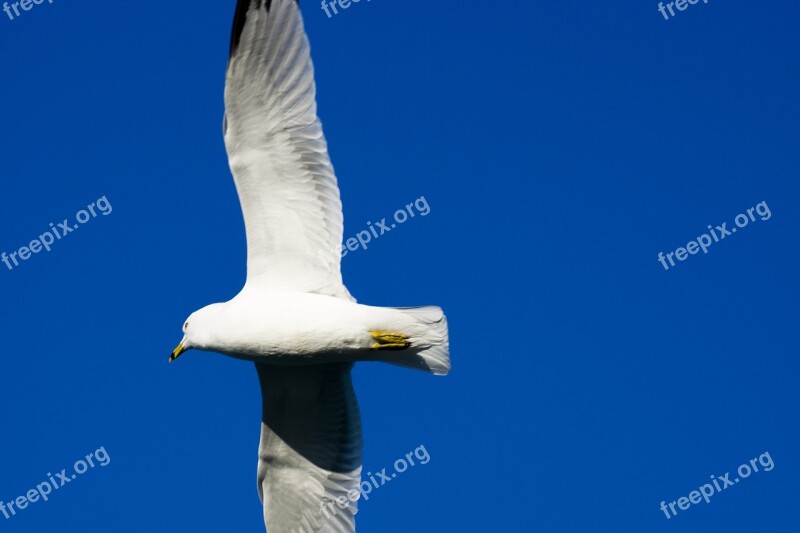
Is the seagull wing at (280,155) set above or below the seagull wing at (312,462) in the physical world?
above

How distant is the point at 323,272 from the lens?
39.1 ft

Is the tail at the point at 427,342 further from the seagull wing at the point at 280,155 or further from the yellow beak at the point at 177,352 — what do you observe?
the yellow beak at the point at 177,352

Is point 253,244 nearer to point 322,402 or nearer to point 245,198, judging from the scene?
point 245,198

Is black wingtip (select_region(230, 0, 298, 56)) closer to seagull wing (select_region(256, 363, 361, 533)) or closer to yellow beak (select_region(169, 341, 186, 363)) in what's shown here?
yellow beak (select_region(169, 341, 186, 363))

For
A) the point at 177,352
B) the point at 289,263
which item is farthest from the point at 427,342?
the point at 177,352

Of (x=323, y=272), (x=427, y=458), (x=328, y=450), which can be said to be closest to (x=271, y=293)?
(x=323, y=272)

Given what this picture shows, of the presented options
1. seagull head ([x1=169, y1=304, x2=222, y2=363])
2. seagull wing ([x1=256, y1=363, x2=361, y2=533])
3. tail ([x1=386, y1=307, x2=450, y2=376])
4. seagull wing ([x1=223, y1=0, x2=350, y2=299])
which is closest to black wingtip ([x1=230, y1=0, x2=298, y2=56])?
seagull wing ([x1=223, y1=0, x2=350, y2=299])

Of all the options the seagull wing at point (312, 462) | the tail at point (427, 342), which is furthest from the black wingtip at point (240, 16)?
the seagull wing at point (312, 462)

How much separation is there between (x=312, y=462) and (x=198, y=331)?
202 centimetres

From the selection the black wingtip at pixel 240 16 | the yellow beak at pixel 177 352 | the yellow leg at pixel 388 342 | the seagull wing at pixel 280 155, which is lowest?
the yellow leg at pixel 388 342

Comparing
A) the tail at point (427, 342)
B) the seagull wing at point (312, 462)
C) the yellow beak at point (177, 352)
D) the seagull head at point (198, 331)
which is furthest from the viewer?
the seagull wing at point (312, 462)

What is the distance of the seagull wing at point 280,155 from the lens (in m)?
11.4

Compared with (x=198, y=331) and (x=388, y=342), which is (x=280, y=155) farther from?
(x=388, y=342)

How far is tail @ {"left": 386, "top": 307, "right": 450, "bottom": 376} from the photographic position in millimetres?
11414
